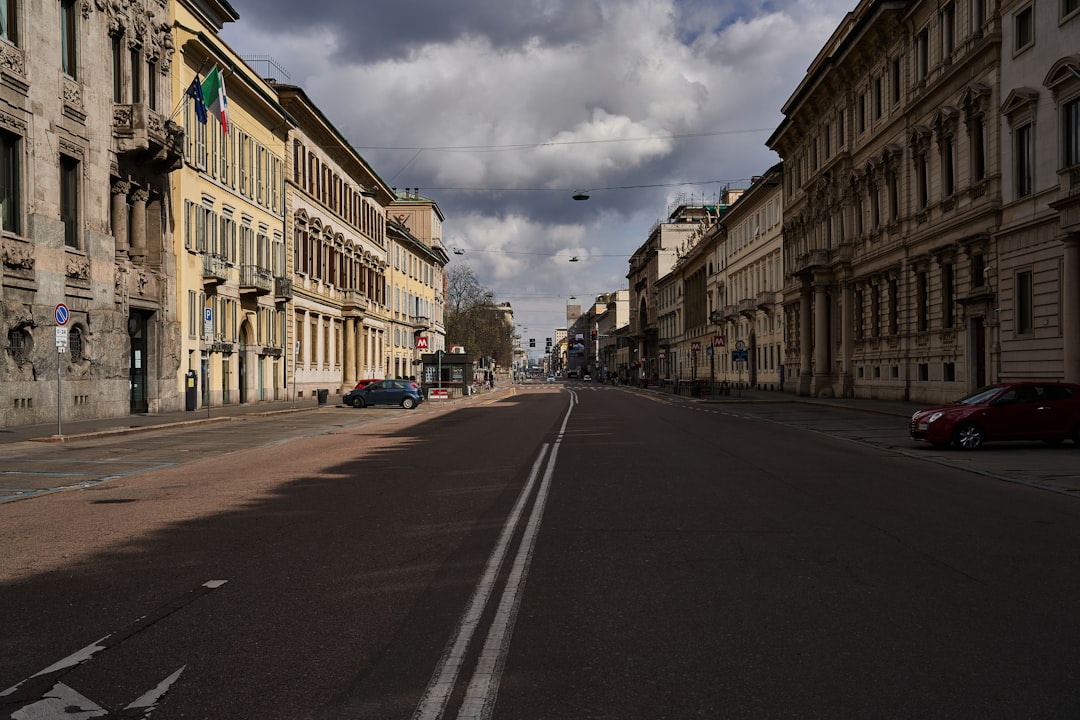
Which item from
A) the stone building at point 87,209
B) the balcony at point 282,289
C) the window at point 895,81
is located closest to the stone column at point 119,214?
the stone building at point 87,209

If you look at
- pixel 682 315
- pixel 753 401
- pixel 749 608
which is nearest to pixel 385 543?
pixel 749 608

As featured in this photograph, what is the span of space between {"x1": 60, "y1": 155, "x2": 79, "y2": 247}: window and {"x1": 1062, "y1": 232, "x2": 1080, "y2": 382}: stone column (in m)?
28.5

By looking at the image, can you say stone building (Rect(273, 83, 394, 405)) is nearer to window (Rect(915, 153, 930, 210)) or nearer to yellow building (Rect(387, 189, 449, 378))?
yellow building (Rect(387, 189, 449, 378))

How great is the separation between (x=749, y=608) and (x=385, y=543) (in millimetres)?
3562

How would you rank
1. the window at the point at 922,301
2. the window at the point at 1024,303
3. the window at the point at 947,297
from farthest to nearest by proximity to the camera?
the window at the point at 922,301 < the window at the point at 947,297 < the window at the point at 1024,303

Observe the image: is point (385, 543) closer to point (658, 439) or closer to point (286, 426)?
point (658, 439)

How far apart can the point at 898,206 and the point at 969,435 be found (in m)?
24.1

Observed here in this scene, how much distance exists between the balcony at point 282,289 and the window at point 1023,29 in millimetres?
33485

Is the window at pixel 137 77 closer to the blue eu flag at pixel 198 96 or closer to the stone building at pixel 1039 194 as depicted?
the blue eu flag at pixel 198 96

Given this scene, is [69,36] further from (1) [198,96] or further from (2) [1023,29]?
(2) [1023,29]

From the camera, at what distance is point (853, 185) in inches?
1802

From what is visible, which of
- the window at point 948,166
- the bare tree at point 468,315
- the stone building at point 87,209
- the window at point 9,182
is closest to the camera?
the window at point 9,182

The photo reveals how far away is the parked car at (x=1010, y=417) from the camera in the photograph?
18.6m

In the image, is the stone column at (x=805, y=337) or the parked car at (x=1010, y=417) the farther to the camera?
the stone column at (x=805, y=337)
